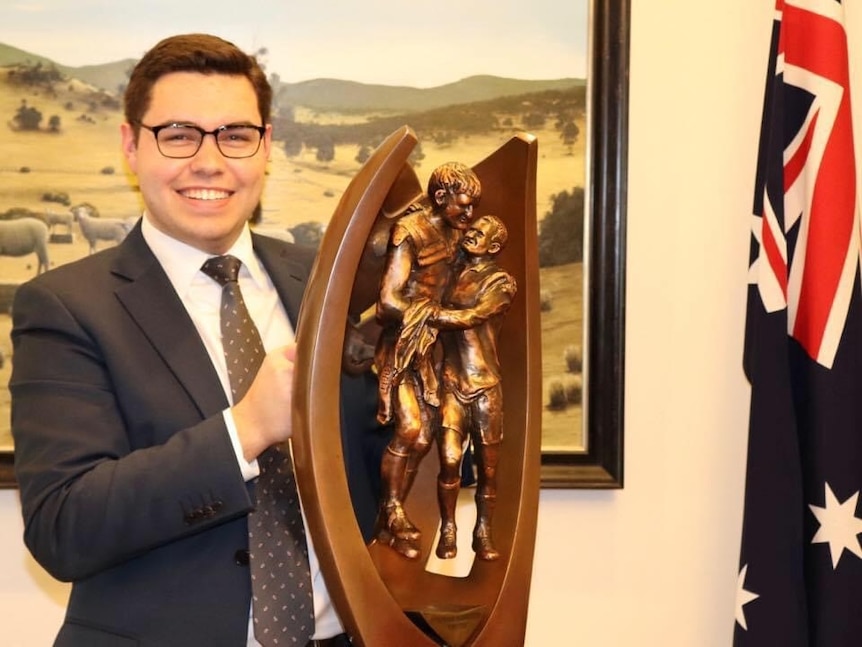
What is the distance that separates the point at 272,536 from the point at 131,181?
1042 mm

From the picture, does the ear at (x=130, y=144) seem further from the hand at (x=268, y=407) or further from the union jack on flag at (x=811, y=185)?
the union jack on flag at (x=811, y=185)

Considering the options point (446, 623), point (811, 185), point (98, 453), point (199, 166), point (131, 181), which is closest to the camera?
point (446, 623)

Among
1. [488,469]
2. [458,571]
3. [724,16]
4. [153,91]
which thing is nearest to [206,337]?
[153,91]

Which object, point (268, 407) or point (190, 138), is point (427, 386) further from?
point (190, 138)

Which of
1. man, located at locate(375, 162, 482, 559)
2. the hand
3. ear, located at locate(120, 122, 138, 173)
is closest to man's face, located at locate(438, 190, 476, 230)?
man, located at locate(375, 162, 482, 559)

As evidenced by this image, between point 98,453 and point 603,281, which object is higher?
point 603,281

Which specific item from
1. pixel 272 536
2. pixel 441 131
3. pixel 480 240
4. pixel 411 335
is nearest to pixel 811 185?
pixel 441 131

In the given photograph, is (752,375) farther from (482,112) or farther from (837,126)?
(482,112)

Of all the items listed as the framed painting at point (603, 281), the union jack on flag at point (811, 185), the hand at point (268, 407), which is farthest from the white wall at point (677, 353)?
the hand at point (268, 407)

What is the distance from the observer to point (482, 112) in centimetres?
213

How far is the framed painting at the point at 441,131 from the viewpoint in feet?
6.84

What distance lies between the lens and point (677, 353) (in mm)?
2174

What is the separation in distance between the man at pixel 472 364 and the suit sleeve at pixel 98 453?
0.82 ft

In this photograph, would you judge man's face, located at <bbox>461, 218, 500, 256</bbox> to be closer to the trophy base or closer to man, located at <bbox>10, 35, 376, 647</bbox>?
man, located at <bbox>10, 35, 376, 647</bbox>
